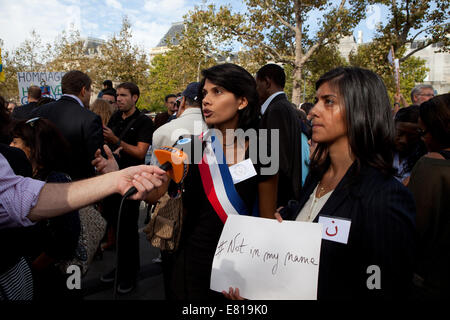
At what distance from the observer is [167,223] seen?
1.75 metres

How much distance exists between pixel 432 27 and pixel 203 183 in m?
16.1

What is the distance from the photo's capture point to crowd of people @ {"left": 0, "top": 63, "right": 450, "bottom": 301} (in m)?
1.27

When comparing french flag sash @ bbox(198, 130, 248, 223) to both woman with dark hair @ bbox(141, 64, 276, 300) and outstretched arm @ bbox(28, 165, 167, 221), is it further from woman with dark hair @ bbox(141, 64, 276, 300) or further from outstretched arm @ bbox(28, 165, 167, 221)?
outstretched arm @ bbox(28, 165, 167, 221)

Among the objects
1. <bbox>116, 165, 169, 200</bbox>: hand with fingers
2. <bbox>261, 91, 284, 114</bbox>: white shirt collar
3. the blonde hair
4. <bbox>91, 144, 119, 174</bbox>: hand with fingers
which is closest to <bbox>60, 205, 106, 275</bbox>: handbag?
<bbox>91, 144, 119, 174</bbox>: hand with fingers

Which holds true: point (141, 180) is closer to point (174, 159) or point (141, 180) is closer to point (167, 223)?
point (174, 159)

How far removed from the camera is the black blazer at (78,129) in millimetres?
3213

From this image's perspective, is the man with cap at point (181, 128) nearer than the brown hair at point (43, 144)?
No

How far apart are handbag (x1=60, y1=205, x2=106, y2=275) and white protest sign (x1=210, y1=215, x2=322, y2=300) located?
3.14ft

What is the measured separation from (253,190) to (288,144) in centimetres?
157

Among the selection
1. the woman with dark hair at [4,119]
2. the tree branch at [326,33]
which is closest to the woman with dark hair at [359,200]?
the woman with dark hair at [4,119]

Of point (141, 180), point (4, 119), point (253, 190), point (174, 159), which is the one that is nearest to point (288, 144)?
point (253, 190)

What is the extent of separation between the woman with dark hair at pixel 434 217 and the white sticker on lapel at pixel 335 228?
805mm

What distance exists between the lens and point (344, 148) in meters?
1.58

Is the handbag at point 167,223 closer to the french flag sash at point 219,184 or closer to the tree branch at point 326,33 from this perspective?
the french flag sash at point 219,184
